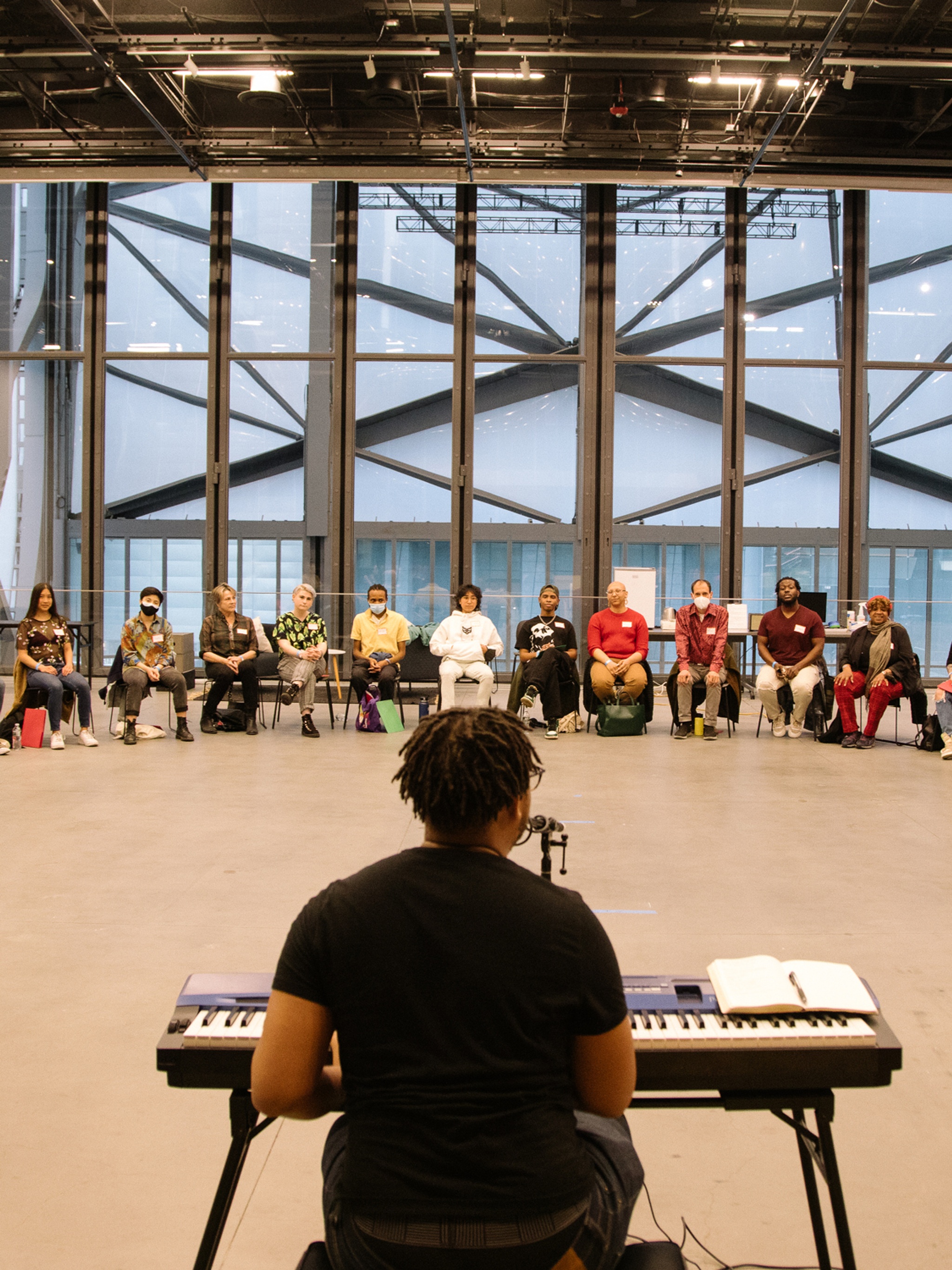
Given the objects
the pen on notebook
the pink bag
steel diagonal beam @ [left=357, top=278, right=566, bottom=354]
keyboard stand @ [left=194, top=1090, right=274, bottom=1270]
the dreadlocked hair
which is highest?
steel diagonal beam @ [left=357, top=278, right=566, bottom=354]

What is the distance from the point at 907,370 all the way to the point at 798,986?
1087cm

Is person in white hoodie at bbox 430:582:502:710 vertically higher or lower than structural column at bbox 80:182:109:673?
lower

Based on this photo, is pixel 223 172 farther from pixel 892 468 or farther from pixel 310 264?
pixel 892 468

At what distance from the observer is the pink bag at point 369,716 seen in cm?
834

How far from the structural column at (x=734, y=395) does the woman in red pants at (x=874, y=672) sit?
123 inches

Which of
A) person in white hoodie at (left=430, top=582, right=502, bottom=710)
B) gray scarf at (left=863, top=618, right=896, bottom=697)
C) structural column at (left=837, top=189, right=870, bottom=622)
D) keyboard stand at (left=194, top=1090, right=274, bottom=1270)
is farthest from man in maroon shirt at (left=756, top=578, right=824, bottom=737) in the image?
keyboard stand at (left=194, top=1090, right=274, bottom=1270)

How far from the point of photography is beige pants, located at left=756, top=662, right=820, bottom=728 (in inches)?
325

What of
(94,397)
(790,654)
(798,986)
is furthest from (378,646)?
(798,986)

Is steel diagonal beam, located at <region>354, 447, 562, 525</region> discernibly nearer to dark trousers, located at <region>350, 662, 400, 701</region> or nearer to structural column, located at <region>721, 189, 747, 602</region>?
structural column, located at <region>721, 189, 747, 602</region>

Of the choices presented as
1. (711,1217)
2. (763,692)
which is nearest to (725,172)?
(763,692)

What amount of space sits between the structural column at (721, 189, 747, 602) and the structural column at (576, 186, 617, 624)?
46.4 inches

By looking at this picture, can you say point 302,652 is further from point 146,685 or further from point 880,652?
point 880,652

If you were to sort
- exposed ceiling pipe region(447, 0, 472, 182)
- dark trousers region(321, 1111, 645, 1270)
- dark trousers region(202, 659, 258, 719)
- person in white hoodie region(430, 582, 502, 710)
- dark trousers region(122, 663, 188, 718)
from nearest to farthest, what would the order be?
dark trousers region(321, 1111, 645, 1270) < dark trousers region(122, 663, 188, 718) < exposed ceiling pipe region(447, 0, 472, 182) < dark trousers region(202, 659, 258, 719) < person in white hoodie region(430, 582, 502, 710)

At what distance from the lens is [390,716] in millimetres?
8281
